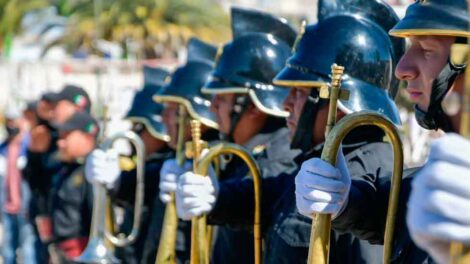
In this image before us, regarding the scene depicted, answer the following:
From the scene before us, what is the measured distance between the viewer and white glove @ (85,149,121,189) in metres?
6.86

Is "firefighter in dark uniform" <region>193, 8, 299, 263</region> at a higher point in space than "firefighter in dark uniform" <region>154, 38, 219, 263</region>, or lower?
higher

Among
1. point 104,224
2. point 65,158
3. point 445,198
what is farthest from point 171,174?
point 445,198

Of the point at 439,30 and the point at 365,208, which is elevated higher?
the point at 439,30

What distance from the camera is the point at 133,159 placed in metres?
7.91

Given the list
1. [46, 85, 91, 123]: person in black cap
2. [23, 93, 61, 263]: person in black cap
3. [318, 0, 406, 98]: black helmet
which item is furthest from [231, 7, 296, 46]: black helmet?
[23, 93, 61, 263]: person in black cap

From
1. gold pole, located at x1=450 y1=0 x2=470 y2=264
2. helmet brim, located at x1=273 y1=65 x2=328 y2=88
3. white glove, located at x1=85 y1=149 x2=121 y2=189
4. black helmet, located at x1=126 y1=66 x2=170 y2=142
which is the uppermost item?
gold pole, located at x1=450 y1=0 x2=470 y2=264

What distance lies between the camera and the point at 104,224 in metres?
7.24

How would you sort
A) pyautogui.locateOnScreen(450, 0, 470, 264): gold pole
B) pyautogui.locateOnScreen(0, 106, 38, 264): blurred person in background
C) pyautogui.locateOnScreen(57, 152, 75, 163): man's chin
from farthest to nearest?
pyautogui.locateOnScreen(0, 106, 38, 264): blurred person in background < pyautogui.locateOnScreen(57, 152, 75, 163): man's chin < pyautogui.locateOnScreen(450, 0, 470, 264): gold pole

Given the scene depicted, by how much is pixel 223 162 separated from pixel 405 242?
2.57 meters

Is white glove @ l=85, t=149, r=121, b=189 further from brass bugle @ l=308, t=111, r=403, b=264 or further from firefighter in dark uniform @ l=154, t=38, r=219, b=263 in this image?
brass bugle @ l=308, t=111, r=403, b=264

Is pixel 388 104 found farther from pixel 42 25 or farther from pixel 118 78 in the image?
pixel 42 25

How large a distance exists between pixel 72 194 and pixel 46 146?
61.7 inches

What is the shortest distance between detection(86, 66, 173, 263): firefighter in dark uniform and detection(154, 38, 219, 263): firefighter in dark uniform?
1.33ft

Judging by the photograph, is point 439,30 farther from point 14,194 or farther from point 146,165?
point 14,194
